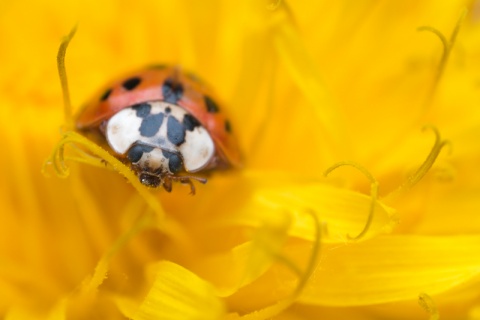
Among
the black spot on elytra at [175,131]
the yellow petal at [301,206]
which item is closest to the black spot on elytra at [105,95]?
the black spot on elytra at [175,131]

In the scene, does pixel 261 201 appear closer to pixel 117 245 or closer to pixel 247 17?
pixel 117 245

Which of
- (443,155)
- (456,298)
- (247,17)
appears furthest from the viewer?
(247,17)

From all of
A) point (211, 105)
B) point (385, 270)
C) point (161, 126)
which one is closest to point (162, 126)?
point (161, 126)

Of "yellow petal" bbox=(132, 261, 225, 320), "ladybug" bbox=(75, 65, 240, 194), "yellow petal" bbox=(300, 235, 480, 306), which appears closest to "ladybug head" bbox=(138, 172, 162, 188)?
"ladybug" bbox=(75, 65, 240, 194)

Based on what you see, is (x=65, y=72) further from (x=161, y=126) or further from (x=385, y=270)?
(x=385, y=270)

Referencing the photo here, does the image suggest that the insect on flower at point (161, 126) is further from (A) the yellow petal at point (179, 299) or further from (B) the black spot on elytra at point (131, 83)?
(A) the yellow petal at point (179, 299)

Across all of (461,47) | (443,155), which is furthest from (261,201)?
(461,47)
